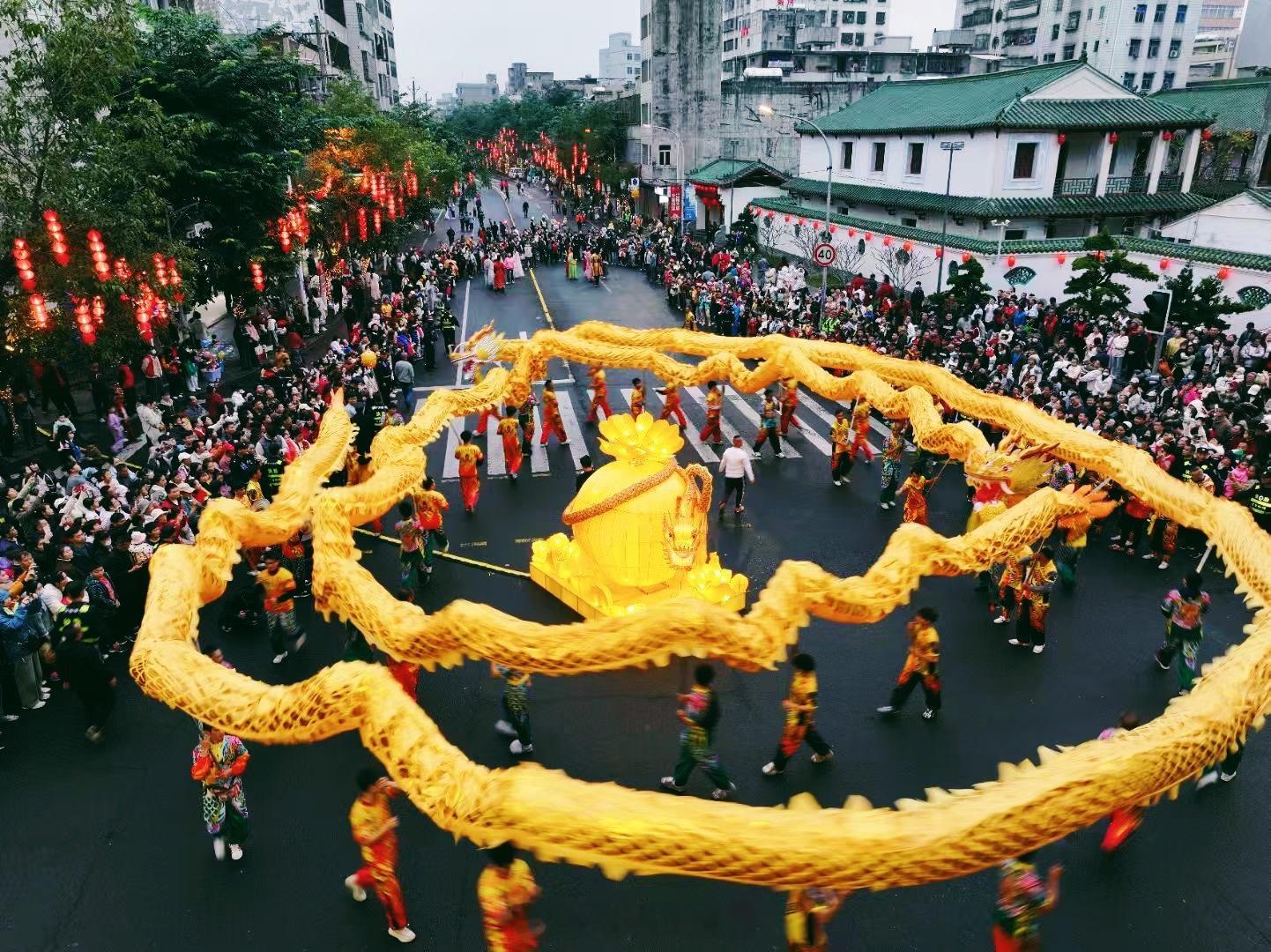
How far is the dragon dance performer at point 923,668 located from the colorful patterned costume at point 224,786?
624 cm

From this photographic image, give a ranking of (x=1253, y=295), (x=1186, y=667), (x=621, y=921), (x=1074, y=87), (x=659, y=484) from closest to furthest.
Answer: (x=621, y=921) < (x=1186, y=667) < (x=659, y=484) < (x=1253, y=295) < (x=1074, y=87)

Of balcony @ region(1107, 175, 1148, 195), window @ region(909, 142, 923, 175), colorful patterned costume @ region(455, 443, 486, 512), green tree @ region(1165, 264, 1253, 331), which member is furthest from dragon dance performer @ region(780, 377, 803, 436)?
balcony @ region(1107, 175, 1148, 195)

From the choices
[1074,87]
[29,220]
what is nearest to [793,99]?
[1074,87]

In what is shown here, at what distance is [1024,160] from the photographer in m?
29.1

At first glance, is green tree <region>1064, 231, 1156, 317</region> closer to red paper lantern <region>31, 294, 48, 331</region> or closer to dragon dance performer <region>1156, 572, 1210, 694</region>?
dragon dance performer <region>1156, 572, 1210, 694</region>

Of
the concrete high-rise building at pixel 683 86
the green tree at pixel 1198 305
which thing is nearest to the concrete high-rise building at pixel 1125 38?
the concrete high-rise building at pixel 683 86

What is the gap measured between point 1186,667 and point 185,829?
10.1m

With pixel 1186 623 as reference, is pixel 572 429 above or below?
below

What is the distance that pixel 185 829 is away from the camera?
767 cm

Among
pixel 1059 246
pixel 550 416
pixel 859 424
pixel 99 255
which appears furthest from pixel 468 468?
pixel 1059 246

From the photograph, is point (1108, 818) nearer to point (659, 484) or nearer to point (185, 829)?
point (659, 484)

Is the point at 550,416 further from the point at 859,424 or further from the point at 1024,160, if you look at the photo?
the point at 1024,160

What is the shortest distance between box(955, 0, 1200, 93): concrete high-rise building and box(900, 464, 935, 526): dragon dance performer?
52415mm

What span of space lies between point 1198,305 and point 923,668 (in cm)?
1502
